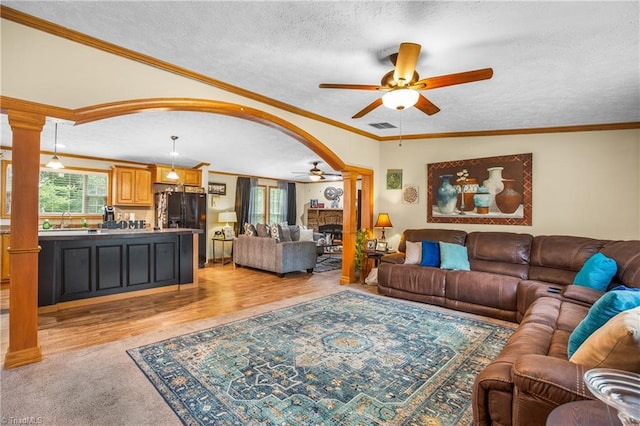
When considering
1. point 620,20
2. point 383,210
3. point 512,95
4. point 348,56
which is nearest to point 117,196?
point 383,210

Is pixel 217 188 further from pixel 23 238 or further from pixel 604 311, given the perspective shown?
pixel 604 311

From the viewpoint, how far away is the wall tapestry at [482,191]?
4836 mm

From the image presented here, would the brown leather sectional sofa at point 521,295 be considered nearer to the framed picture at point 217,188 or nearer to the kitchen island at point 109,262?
the kitchen island at point 109,262

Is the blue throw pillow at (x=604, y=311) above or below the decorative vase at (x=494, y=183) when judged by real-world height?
below

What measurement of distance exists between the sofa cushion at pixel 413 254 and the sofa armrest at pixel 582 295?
6.29 ft

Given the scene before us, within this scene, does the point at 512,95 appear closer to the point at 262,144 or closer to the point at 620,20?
the point at 620,20

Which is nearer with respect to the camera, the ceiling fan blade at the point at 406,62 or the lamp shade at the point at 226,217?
the ceiling fan blade at the point at 406,62

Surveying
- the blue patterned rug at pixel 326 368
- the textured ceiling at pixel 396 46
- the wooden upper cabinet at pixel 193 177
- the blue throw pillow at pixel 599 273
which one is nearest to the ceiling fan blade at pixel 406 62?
the textured ceiling at pixel 396 46

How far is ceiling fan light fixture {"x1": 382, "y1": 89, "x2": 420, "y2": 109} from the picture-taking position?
258 cm

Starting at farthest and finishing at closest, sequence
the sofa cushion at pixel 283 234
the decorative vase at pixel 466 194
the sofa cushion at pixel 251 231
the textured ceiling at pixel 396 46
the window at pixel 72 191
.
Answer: the sofa cushion at pixel 251 231 < the sofa cushion at pixel 283 234 < the window at pixel 72 191 < the decorative vase at pixel 466 194 < the textured ceiling at pixel 396 46

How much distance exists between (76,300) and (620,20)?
6.17 metres

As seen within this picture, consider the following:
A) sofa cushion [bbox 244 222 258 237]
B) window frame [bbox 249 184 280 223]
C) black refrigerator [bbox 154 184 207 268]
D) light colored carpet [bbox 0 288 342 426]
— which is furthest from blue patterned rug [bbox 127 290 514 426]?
window frame [bbox 249 184 280 223]

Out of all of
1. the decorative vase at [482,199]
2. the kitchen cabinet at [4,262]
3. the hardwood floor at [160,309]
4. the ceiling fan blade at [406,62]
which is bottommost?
the hardwood floor at [160,309]

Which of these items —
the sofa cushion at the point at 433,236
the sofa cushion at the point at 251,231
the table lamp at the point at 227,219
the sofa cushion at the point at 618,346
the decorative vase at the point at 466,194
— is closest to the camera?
the sofa cushion at the point at 618,346
